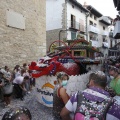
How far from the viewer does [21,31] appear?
37.0 feet

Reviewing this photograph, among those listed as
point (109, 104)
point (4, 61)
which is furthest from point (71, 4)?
point (109, 104)

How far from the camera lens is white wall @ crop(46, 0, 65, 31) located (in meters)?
21.1

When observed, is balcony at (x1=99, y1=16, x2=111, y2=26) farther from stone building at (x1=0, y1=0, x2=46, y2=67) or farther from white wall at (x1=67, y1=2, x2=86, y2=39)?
stone building at (x1=0, y1=0, x2=46, y2=67)

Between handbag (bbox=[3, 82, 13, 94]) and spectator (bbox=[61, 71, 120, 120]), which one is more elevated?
spectator (bbox=[61, 71, 120, 120])

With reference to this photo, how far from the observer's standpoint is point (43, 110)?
591 cm

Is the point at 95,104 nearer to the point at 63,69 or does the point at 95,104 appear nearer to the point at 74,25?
the point at 63,69

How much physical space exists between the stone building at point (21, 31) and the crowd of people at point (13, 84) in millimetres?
1920

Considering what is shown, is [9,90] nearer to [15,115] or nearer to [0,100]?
[0,100]

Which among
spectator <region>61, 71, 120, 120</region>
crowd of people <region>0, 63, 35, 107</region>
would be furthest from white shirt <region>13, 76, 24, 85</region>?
spectator <region>61, 71, 120, 120</region>

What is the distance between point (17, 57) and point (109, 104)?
930 centimetres

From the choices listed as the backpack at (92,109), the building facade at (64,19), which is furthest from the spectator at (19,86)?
the building facade at (64,19)

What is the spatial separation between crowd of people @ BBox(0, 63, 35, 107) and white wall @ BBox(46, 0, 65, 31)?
42.2 feet

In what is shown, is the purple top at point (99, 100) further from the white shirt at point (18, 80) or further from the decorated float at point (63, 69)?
the white shirt at point (18, 80)

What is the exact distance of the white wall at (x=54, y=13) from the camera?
69.4 ft
